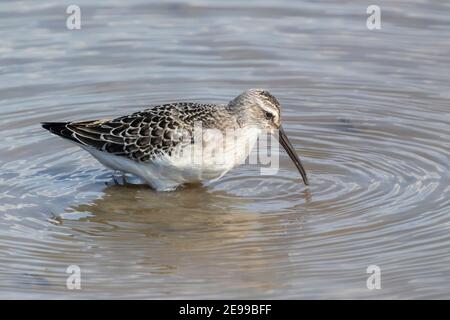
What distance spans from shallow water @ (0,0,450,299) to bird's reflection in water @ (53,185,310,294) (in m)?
0.03

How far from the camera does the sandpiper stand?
12875 mm

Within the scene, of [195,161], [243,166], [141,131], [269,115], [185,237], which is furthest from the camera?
[243,166]

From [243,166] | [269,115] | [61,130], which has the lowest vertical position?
[243,166]

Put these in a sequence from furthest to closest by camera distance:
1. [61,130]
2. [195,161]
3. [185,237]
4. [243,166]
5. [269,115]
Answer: [243,166], [61,130], [269,115], [195,161], [185,237]

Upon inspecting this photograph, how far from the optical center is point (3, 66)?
16875 mm

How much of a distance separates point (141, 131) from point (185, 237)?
75.4 inches

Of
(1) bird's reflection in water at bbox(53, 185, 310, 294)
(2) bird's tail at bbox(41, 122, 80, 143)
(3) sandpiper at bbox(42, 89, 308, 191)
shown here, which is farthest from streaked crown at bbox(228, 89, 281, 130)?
(2) bird's tail at bbox(41, 122, 80, 143)

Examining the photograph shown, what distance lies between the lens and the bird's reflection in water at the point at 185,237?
1079 cm

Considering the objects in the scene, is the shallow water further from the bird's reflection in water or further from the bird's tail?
the bird's tail

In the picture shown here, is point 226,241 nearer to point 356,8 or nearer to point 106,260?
point 106,260

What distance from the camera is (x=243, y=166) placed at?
14.2 m

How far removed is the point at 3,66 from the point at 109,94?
1892mm

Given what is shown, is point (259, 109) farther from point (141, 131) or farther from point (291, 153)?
point (141, 131)

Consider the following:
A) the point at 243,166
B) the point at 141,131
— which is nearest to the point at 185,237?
the point at 141,131
